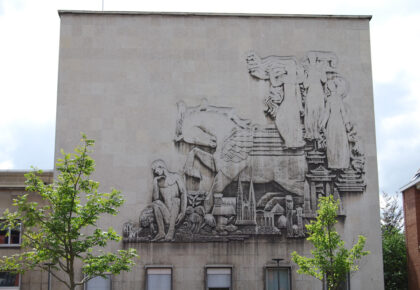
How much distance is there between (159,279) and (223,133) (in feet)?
24.9

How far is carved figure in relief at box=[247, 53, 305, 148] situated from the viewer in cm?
3209

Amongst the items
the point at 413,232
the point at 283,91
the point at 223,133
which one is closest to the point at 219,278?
the point at 223,133

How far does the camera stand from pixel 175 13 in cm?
3322

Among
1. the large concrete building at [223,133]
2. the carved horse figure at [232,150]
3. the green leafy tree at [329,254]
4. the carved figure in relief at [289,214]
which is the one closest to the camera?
the green leafy tree at [329,254]

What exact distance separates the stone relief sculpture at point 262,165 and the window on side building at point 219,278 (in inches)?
58.9

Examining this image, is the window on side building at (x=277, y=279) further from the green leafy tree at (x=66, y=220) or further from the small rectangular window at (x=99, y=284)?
the green leafy tree at (x=66, y=220)

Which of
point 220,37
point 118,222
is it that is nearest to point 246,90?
point 220,37

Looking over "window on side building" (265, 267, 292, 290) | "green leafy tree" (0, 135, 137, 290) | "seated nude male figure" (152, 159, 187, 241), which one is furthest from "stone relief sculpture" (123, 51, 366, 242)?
"green leafy tree" (0, 135, 137, 290)

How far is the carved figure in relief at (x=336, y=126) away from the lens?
32.1 m

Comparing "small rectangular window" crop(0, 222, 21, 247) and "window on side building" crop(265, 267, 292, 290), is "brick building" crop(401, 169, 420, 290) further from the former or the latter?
"small rectangular window" crop(0, 222, 21, 247)

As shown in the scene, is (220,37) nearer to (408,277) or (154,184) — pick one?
(154,184)

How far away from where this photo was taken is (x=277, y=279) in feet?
102

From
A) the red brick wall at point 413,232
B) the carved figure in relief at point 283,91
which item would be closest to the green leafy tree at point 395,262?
the red brick wall at point 413,232

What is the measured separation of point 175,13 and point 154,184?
28.9 ft
